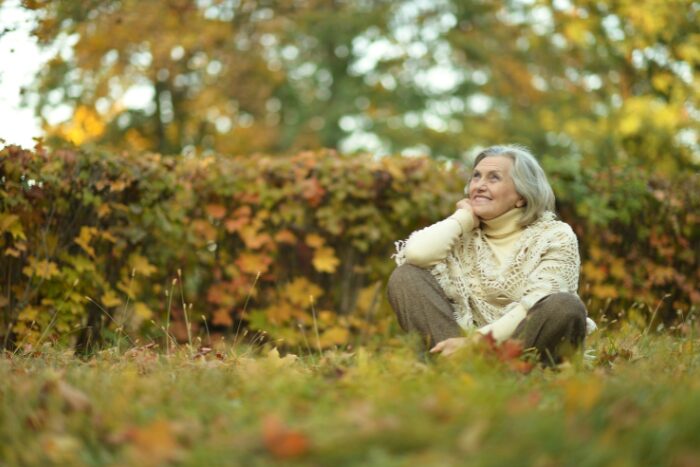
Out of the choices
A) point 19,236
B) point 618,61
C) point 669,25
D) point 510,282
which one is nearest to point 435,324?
point 510,282

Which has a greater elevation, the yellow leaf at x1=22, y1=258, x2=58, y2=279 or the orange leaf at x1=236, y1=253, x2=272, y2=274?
the yellow leaf at x1=22, y1=258, x2=58, y2=279

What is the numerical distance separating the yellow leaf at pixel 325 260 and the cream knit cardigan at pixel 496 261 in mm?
1502

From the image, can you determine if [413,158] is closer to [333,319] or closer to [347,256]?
[347,256]

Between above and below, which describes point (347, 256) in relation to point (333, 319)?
above

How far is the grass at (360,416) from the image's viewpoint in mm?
1743

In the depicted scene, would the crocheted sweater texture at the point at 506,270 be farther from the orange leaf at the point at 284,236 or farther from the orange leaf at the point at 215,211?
the orange leaf at the point at 215,211

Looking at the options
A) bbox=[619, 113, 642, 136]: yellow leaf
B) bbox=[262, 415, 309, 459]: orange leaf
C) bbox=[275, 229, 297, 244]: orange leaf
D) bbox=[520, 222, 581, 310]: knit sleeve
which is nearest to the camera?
bbox=[262, 415, 309, 459]: orange leaf

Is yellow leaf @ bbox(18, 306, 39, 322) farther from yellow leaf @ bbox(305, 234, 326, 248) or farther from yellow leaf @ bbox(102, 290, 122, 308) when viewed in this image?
yellow leaf @ bbox(305, 234, 326, 248)

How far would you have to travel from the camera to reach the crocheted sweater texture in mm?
3508

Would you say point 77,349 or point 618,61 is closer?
point 77,349

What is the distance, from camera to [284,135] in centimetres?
1451

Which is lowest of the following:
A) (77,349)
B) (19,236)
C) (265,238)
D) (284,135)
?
(284,135)

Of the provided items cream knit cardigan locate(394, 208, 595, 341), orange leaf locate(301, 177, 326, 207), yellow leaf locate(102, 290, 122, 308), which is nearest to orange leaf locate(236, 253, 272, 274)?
orange leaf locate(301, 177, 326, 207)

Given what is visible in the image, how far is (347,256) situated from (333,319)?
458 millimetres
